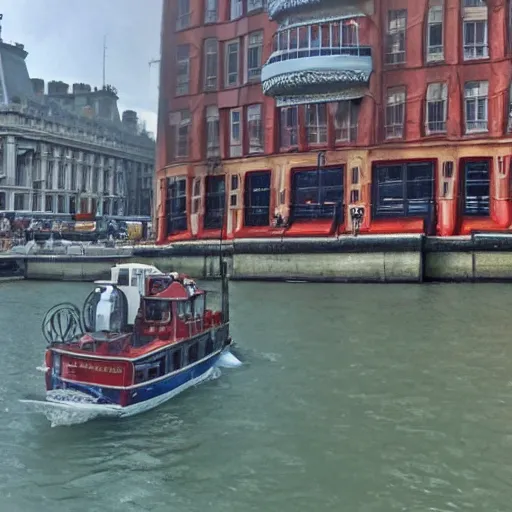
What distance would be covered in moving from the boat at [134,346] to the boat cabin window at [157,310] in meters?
0.03

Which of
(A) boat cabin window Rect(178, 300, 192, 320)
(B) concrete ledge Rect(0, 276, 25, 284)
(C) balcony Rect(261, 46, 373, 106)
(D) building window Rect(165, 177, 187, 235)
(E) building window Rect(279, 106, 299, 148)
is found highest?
(C) balcony Rect(261, 46, 373, 106)

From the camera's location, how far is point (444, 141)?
144 feet

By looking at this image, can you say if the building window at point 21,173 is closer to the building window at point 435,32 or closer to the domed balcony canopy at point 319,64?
the domed balcony canopy at point 319,64

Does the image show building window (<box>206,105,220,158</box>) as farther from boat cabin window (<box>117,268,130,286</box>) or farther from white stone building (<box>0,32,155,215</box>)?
white stone building (<box>0,32,155,215</box>)

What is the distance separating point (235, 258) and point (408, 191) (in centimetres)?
1126

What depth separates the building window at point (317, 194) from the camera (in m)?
46.4

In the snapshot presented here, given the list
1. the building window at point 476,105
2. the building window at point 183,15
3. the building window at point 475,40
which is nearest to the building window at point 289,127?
the building window at point 476,105

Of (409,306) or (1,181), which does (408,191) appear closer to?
(409,306)

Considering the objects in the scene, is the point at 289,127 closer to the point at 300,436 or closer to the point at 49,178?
the point at 300,436

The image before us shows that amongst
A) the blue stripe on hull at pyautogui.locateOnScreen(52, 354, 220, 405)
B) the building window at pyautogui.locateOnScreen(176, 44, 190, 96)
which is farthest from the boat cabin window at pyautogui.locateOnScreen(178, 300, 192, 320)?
the building window at pyautogui.locateOnScreen(176, 44, 190, 96)

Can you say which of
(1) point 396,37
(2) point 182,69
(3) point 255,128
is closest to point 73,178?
(2) point 182,69

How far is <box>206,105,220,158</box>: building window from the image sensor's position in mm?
52281

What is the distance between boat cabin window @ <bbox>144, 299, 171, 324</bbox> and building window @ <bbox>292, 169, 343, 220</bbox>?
28.0 meters

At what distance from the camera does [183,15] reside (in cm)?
5444
